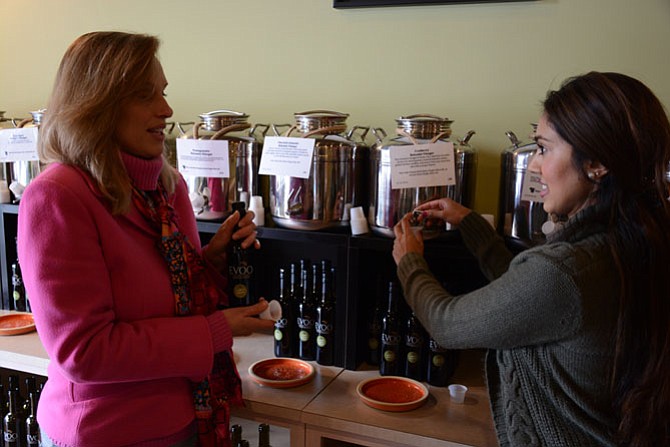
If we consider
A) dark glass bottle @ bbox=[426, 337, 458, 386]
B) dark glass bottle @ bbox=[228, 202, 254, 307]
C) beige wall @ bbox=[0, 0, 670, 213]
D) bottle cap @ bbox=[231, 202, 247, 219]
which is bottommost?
dark glass bottle @ bbox=[426, 337, 458, 386]

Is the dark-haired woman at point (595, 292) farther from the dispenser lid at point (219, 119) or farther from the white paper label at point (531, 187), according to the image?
the dispenser lid at point (219, 119)

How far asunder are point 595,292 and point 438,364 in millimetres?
618

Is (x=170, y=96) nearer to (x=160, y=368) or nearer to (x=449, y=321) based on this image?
(x=160, y=368)

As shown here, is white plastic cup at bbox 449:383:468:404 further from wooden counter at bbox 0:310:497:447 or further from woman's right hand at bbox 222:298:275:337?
woman's right hand at bbox 222:298:275:337

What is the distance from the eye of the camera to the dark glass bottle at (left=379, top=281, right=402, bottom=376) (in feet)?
5.20

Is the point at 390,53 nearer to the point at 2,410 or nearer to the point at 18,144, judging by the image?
the point at 18,144

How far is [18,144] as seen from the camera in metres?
1.98

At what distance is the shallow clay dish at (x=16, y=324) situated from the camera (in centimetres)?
185

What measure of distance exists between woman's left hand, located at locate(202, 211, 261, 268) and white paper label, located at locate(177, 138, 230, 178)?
247mm

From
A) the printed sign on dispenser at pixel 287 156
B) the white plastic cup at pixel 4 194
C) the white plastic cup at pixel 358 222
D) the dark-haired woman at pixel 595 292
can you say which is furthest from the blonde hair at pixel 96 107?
the white plastic cup at pixel 4 194

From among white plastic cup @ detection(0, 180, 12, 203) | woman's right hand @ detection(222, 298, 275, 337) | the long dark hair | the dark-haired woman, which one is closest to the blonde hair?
woman's right hand @ detection(222, 298, 275, 337)

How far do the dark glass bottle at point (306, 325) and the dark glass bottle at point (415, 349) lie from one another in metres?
0.27

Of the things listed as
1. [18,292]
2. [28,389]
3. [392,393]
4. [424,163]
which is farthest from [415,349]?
[18,292]

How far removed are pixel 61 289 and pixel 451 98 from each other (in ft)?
4.05
